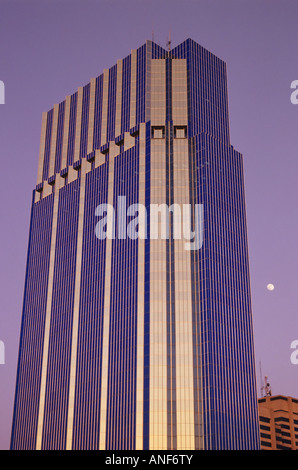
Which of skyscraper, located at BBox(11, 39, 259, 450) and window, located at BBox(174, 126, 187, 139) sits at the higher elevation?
window, located at BBox(174, 126, 187, 139)

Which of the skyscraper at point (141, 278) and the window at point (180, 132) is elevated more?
the window at point (180, 132)

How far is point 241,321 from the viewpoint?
13562cm

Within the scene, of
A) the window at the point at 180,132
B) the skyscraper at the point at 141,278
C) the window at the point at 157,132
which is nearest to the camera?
the skyscraper at the point at 141,278

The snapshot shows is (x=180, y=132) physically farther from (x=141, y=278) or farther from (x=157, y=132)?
(x=141, y=278)

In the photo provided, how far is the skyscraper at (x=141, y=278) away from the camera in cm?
12300

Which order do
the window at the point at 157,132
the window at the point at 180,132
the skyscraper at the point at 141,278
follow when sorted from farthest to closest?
the window at the point at 157,132 < the window at the point at 180,132 < the skyscraper at the point at 141,278

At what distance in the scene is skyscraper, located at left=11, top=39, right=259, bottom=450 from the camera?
123000mm

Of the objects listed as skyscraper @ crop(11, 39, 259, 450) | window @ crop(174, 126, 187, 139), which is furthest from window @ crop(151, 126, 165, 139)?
window @ crop(174, 126, 187, 139)

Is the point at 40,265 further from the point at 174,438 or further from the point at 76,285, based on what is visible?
the point at 174,438

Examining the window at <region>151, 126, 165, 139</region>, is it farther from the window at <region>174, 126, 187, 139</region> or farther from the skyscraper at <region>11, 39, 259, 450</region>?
the window at <region>174, 126, 187, 139</region>

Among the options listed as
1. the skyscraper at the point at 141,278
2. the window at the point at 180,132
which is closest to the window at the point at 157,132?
the skyscraper at the point at 141,278

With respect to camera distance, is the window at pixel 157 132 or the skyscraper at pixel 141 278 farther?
the window at pixel 157 132

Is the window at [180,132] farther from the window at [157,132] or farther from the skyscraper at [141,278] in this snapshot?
the window at [157,132]

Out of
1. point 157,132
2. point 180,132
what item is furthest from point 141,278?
point 180,132
